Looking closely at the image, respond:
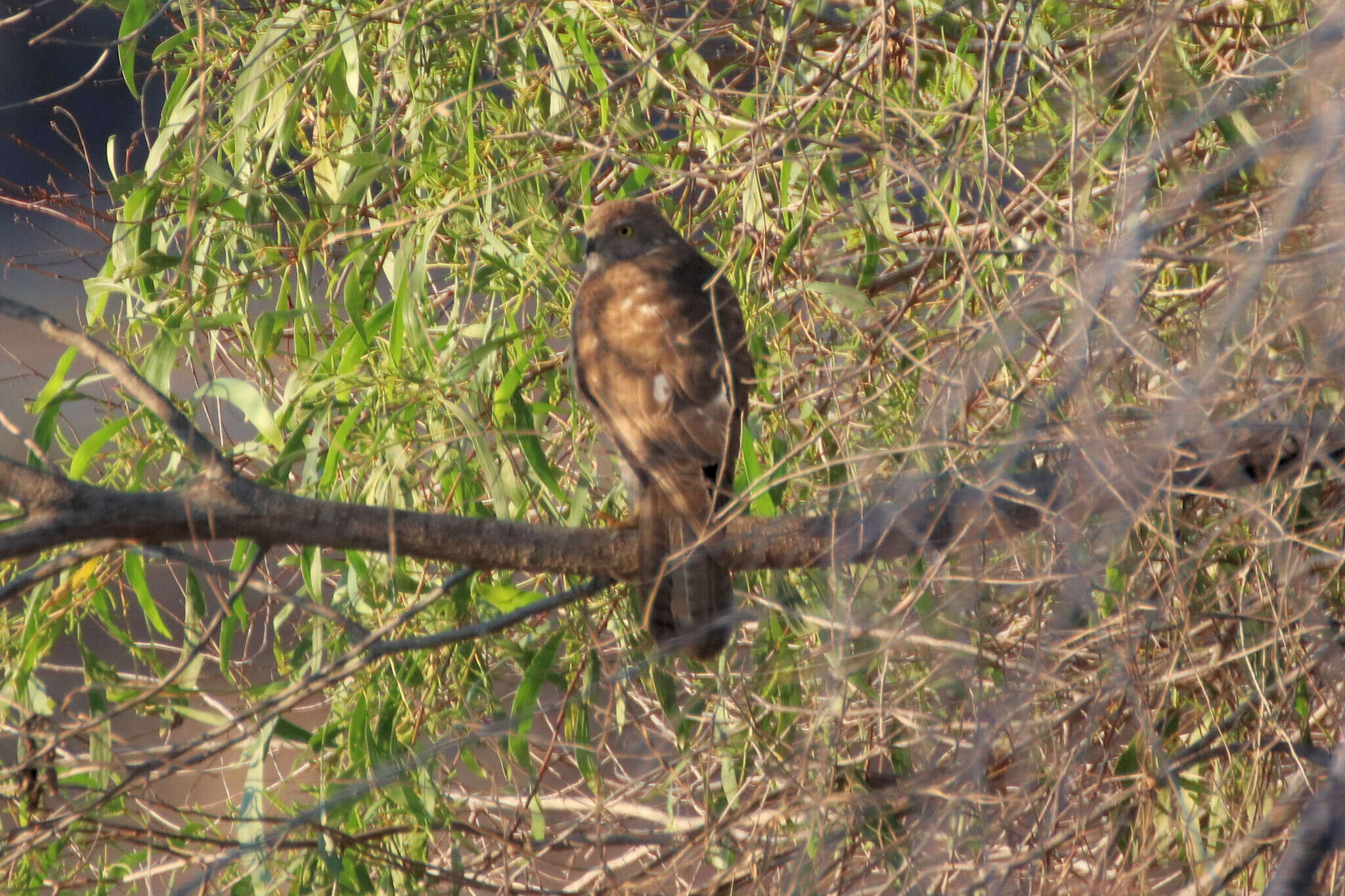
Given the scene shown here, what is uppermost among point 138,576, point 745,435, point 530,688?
point 745,435

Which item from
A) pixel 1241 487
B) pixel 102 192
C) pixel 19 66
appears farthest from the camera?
pixel 19 66

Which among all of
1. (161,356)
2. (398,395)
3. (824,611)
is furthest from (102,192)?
(824,611)

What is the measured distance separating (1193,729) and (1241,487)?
0.84m

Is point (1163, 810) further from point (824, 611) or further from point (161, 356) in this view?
point (161, 356)

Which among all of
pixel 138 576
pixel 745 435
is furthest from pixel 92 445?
pixel 745 435

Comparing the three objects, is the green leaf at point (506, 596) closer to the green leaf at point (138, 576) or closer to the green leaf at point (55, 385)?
the green leaf at point (138, 576)

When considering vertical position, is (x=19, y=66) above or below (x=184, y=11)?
below

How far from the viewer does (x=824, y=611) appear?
2.57 meters

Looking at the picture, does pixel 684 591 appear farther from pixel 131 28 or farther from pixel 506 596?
pixel 131 28

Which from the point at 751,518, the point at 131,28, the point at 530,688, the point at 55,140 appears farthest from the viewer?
the point at 55,140

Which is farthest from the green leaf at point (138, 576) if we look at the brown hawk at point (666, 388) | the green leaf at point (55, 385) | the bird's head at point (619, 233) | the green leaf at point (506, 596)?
the bird's head at point (619, 233)

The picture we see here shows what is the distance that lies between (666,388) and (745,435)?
0.38m

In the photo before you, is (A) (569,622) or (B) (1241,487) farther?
(A) (569,622)

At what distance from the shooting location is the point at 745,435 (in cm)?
270
